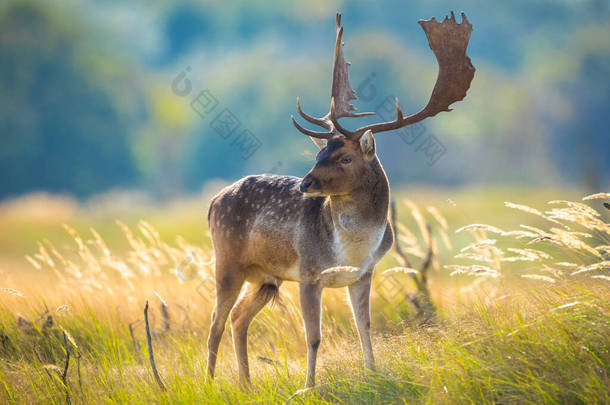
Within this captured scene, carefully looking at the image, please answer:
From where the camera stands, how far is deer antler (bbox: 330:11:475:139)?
539cm

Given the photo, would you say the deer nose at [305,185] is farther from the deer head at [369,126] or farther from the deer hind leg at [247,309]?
the deer hind leg at [247,309]

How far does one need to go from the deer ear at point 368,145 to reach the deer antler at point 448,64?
243 millimetres

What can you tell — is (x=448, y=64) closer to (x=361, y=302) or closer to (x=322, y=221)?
(x=322, y=221)

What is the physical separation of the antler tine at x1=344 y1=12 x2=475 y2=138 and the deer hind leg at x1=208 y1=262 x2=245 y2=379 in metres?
1.78

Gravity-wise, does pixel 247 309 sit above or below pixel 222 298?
below

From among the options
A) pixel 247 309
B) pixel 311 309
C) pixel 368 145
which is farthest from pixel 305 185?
pixel 247 309

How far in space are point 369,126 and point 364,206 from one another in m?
0.66

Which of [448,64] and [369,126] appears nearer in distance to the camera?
[369,126]

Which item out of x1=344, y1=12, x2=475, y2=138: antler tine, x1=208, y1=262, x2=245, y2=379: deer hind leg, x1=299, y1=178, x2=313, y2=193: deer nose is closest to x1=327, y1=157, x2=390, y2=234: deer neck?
x1=299, y1=178, x2=313, y2=193: deer nose

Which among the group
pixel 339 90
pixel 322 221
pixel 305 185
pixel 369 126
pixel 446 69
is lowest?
pixel 322 221

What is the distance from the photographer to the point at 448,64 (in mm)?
5465

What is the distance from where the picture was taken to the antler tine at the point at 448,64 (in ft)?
17.7

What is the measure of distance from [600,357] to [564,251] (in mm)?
1779

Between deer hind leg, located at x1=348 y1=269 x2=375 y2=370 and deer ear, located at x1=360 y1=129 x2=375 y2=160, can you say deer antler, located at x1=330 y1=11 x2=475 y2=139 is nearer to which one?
deer ear, located at x1=360 y1=129 x2=375 y2=160
